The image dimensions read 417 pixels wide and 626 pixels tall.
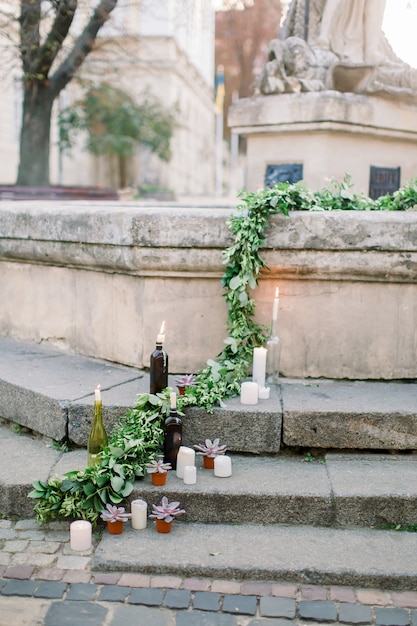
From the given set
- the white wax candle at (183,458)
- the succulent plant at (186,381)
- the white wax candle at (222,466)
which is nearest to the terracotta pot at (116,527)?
the white wax candle at (183,458)

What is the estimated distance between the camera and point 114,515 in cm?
321

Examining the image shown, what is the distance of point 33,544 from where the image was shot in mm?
3240

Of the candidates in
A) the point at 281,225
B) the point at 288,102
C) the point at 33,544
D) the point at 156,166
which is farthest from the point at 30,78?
the point at 156,166

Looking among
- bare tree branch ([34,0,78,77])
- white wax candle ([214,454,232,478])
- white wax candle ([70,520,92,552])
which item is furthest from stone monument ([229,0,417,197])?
bare tree branch ([34,0,78,77])

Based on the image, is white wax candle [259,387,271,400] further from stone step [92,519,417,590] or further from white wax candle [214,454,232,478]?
stone step [92,519,417,590]

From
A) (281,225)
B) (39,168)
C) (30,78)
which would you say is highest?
(30,78)

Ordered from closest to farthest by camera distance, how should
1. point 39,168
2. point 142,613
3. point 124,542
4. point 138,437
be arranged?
point 142,613, point 124,542, point 138,437, point 39,168

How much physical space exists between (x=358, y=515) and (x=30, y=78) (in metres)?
11.7

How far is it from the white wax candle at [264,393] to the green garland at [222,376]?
13 centimetres

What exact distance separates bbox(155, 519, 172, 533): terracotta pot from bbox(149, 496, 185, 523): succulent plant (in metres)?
0.02

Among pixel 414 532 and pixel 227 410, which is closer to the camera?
pixel 414 532

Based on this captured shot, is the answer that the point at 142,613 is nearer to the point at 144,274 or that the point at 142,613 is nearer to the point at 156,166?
the point at 144,274

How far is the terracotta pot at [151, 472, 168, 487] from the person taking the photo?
Answer: 11.0ft

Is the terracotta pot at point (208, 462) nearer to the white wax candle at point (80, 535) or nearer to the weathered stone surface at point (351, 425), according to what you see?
the weathered stone surface at point (351, 425)
